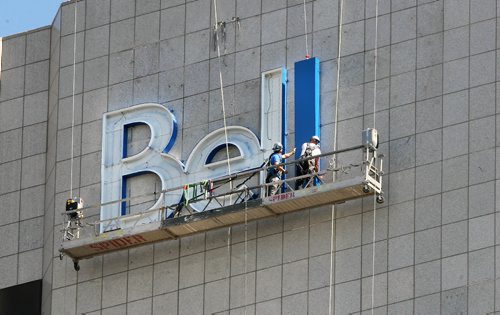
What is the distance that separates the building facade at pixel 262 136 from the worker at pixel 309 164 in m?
0.49

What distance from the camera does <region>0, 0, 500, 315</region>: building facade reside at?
51.7 meters

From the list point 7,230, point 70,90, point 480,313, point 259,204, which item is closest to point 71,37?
point 70,90

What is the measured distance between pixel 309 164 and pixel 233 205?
2.03 m

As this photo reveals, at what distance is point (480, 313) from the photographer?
5012 cm

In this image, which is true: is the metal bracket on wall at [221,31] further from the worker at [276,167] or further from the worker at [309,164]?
the worker at [309,164]

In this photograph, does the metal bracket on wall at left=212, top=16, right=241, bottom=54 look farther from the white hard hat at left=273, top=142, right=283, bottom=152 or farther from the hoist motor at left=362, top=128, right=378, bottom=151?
the hoist motor at left=362, top=128, right=378, bottom=151

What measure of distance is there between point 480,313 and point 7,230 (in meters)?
14.2

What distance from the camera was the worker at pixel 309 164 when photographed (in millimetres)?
53125

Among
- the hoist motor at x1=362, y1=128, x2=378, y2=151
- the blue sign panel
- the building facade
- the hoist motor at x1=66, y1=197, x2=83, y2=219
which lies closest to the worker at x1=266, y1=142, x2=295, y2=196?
the blue sign panel

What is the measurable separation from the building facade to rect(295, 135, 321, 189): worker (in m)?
0.49

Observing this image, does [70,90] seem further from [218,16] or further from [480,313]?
[480,313]

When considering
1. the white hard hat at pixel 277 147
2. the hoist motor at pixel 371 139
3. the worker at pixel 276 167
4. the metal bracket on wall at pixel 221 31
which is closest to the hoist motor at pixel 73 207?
the metal bracket on wall at pixel 221 31

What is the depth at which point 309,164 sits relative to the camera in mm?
53156

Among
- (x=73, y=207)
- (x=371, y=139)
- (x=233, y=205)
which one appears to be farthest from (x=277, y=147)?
(x=73, y=207)
